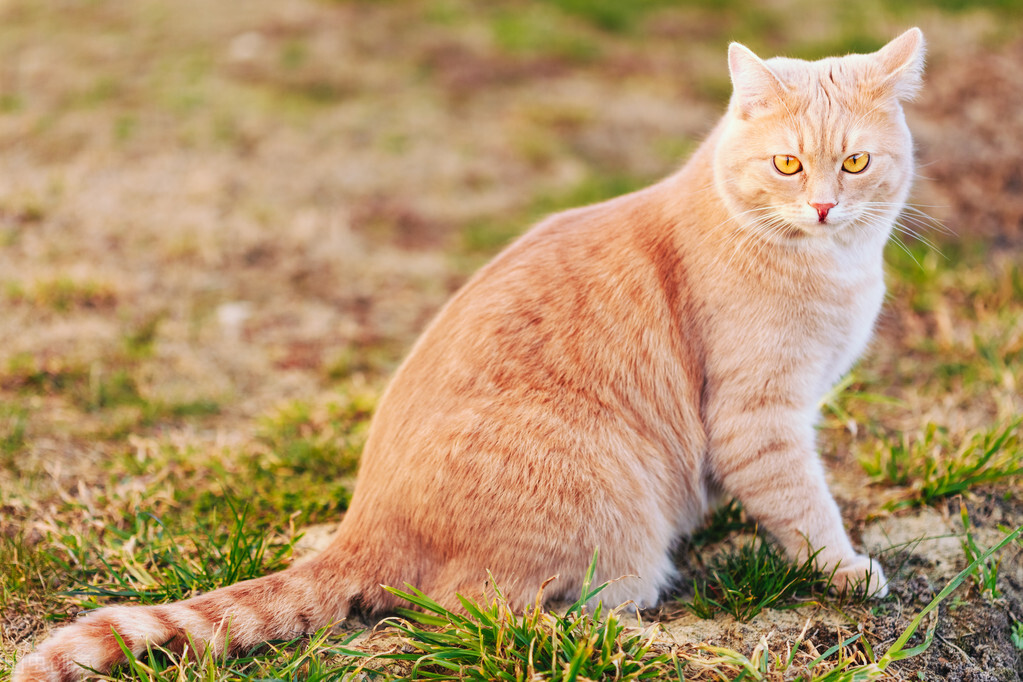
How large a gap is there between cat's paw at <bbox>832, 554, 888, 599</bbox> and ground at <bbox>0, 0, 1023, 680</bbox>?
0.06m

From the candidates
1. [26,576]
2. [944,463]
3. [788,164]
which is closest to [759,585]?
[944,463]

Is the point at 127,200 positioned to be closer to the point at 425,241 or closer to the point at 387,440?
the point at 425,241

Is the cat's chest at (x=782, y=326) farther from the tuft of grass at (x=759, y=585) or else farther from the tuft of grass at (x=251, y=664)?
the tuft of grass at (x=251, y=664)

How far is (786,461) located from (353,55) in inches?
235

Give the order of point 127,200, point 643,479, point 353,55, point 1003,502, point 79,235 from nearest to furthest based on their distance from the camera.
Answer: point 643,479 < point 1003,502 < point 79,235 < point 127,200 < point 353,55

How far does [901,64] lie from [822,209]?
537mm

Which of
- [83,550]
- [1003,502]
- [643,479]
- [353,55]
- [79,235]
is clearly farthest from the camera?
[353,55]

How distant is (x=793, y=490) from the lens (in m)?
2.48

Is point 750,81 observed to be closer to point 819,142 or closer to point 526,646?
point 819,142

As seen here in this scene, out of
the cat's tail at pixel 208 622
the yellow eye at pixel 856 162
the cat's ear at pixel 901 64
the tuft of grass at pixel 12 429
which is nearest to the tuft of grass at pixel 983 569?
the yellow eye at pixel 856 162

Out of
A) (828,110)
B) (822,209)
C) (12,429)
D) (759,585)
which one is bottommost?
(759,585)

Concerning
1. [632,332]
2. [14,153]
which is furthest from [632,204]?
[14,153]

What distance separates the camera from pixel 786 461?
2.48 m

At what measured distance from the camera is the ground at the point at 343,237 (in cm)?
286
